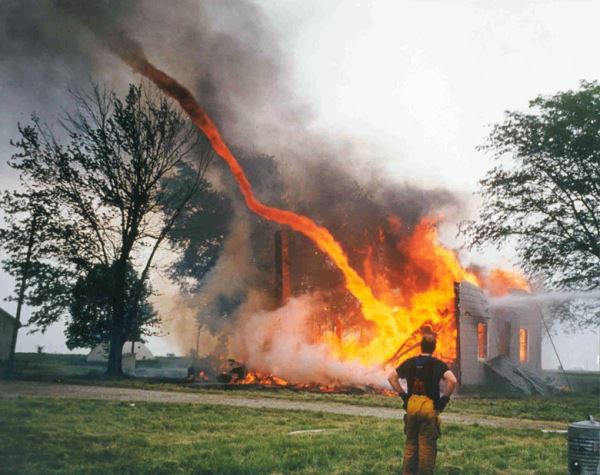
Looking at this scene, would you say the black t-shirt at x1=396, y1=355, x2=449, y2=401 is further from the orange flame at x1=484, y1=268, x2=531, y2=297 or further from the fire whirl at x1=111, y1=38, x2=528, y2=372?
the orange flame at x1=484, y1=268, x2=531, y2=297

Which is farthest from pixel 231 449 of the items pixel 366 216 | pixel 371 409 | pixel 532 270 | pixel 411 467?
pixel 366 216

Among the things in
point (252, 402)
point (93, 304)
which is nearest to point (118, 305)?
point (93, 304)

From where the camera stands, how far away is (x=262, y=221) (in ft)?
137

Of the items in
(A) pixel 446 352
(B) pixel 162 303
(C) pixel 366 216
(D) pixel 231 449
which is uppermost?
(C) pixel 366 216

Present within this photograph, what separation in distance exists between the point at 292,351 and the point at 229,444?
18.7m

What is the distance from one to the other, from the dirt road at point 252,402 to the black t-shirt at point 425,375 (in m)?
7.11

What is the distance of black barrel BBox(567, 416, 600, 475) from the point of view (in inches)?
322

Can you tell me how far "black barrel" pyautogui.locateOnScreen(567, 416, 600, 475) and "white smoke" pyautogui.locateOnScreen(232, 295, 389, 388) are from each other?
17779 mm

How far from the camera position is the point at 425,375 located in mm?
8094

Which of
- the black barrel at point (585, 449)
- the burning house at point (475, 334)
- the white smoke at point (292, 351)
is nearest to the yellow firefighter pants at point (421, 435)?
the black barrel at point (585, 449)

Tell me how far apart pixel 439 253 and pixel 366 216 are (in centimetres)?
765

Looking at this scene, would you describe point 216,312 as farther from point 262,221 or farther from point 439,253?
point 439,253

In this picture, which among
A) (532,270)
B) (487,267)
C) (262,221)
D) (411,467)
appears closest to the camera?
(411,467)

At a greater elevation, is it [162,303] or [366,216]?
[366,216]
